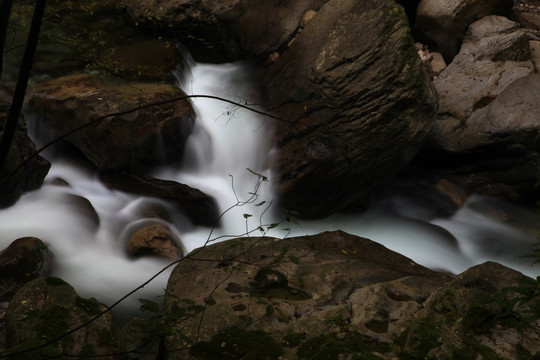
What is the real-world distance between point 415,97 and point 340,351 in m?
4.60

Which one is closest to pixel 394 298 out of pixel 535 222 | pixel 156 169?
pixel 156 169

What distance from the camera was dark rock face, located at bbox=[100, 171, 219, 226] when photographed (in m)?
6.73

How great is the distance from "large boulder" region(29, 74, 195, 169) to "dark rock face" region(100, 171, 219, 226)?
0.57 feet

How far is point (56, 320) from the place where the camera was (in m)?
3.56

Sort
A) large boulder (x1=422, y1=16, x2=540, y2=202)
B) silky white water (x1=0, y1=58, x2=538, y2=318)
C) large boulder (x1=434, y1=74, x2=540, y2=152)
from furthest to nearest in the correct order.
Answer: large boulder (x1=422, y1=16, x2=540, y2=202)
large boulder (x1=434, y1=74, x2=540, y2=152)
silky white water (x1=0, y1=58, x2=538, y2=318)

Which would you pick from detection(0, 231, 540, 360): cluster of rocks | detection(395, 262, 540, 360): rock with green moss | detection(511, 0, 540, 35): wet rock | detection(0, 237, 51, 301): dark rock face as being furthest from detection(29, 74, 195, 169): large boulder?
detection(511, 0, 540, 35): wet rock

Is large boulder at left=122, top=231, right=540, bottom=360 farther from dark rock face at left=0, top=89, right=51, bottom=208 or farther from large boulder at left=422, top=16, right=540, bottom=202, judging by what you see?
large boulder at left=422, top=16, right=540, bottom=202

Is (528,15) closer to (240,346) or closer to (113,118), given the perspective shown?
(113,118)

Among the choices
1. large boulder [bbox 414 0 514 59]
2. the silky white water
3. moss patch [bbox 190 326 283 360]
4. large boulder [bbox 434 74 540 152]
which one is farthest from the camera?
large boulder [bbox 414 0 514 59]

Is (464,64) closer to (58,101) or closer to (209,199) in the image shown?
(209,199)

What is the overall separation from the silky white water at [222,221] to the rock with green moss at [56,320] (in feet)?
3.10

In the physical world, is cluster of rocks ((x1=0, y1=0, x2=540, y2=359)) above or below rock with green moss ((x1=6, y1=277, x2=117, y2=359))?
above

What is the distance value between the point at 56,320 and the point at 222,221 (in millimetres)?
3635

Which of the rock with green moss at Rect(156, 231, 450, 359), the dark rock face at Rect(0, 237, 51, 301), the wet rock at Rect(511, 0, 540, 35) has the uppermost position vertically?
the wet rock at Rect(511, 0, 540, 35)
